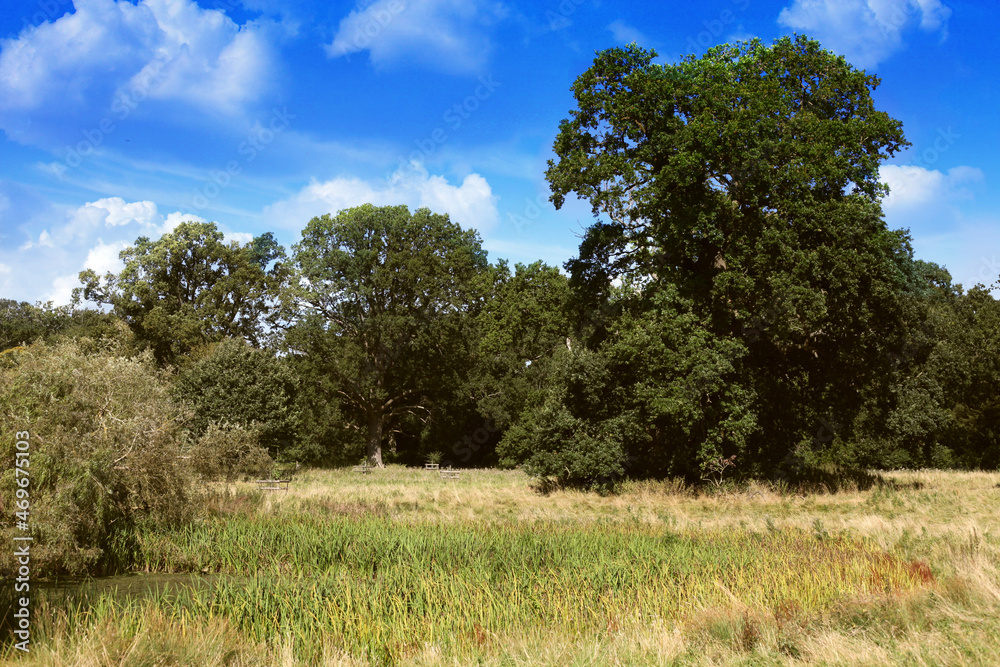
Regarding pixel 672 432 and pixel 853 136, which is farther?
pixel 672 432

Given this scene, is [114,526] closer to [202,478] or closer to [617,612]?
[202,478]

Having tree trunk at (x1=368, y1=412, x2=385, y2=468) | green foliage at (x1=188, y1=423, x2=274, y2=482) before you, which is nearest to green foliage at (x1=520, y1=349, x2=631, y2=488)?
green foliage at (x1=188, y1=423, x2=274, y2=482)

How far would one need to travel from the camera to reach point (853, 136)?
72.3 ft

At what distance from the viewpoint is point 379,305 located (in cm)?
4516

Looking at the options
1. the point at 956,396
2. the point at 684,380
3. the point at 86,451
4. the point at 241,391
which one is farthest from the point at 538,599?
the point at 956,396

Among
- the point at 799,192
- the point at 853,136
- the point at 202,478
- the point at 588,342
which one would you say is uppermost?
the point at 853,136

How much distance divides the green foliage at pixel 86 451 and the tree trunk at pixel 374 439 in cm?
3055

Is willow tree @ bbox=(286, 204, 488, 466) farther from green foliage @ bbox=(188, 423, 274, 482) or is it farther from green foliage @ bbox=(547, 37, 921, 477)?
green foliage @ bbox=(547, 37, 921, 477)

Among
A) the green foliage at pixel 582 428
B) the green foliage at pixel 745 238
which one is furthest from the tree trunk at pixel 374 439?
the green foliage at pixel 745 238

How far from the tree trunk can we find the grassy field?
101 ft

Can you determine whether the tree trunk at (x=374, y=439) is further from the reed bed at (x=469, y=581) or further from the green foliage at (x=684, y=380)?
the reed bed at (x=469, y=581)

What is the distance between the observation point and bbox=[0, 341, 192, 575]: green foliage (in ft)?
39.1

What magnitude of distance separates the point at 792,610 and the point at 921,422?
1418 inches

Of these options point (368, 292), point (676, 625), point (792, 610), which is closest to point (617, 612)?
point (676, 625)
